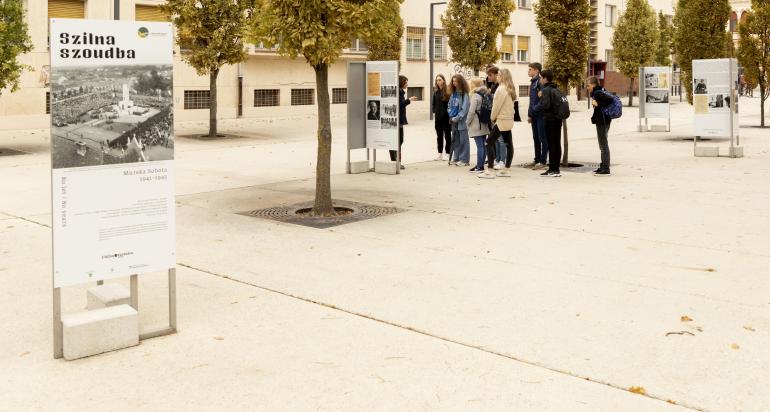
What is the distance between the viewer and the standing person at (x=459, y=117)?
14906 mm

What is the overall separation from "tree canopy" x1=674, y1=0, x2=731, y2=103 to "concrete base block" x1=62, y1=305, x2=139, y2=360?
19685mm

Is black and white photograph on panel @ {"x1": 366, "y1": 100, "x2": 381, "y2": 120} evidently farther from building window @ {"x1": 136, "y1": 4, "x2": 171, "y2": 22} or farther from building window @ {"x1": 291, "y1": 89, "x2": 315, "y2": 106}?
building window @ {"x1": 291, "y1": 89, "x2": 315, "y2": 106}

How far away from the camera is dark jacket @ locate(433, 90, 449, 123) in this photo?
15984mm

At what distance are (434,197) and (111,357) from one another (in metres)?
7.01

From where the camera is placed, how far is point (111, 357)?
4.91 metres

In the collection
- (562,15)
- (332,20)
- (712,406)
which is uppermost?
(562,15)

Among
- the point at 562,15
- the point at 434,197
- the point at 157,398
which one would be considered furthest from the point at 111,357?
the point at 562,15

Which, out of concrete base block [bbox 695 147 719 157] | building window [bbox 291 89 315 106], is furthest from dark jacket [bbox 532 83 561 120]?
building window [bbox 291 89 315 106]

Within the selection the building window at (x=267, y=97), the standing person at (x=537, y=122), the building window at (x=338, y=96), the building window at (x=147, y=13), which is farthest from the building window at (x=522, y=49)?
the standing person at (x=537, y=122)

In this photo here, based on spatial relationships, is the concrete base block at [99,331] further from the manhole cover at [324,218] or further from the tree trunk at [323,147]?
the tree trunk at [323,147]

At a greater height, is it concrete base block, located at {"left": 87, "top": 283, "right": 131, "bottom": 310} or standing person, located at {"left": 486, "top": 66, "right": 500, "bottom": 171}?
standing person, located at {"left": 486, "top": 66, "right": 500, "bottom": 171}

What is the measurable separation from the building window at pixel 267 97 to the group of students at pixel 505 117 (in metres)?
19.0

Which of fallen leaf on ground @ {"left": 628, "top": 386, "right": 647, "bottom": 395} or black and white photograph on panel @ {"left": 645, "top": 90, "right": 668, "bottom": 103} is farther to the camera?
black and white photograph on panel @ {"left": 645, "top": 90, "right": 668, "bottom": 103}

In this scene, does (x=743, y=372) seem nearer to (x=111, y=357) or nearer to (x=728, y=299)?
(x=728, y=299)
